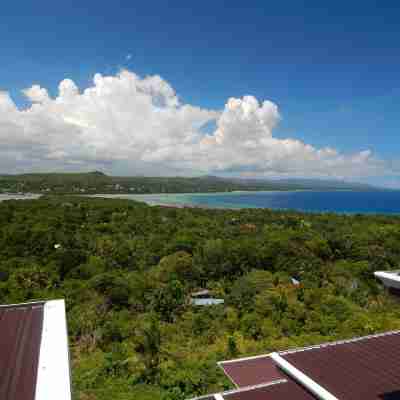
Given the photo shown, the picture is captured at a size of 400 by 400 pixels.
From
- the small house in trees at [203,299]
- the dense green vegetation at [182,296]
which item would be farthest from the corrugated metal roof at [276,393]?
the small house in trees at [203,299]

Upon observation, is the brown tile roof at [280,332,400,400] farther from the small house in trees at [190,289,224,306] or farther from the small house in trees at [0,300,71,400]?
the small house in trees at [190,289,224,306]

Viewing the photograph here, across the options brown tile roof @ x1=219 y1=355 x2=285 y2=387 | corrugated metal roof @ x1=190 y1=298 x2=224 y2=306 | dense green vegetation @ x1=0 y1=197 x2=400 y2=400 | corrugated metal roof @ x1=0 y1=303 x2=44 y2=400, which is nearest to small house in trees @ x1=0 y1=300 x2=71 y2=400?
corrugated metal roof @ x1=0 y1=303 x2=44 y2=400

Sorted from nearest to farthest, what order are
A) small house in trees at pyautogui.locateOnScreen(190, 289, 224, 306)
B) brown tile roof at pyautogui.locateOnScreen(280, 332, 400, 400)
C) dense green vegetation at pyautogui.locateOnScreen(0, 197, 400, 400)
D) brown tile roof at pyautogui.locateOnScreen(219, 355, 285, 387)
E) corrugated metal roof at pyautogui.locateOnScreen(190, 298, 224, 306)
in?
1. brown tile roof at pyautogui.locateOnScreen(280, 332, 400, 400)
2. brown tile roof at pyautogui.locateOnScreen(219, 355, 285, 387)
3. dense green vegetation at pyautogui.locateOnScreen(0, 197, 400, 400)
4. corrugated metal roof at pyautogui.locateOnScreen(190, 298, 224, 306)
5. small house in trees at pyautogui.locateOnScreen(190, 289, 224, 306)

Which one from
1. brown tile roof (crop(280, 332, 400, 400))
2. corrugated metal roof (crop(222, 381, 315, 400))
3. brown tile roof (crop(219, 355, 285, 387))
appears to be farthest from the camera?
brown tile roof (crop(219, 355, 285, 387))

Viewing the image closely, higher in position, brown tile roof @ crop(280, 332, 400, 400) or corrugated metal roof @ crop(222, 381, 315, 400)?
brown tile roof @ crop(280, 332, 400, 400)

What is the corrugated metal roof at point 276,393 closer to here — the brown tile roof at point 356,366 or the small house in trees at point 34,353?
the brown tile roof at point 356,366

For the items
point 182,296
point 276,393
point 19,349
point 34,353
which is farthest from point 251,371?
point 182,296

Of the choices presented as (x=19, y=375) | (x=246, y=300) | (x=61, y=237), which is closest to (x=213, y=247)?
(x=246, y=300)

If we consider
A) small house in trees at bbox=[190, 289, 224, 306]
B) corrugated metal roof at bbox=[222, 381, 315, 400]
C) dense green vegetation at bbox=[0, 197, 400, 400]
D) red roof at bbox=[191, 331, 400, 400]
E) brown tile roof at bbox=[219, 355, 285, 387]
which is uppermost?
red roof at bbox=[191, 331, 400, 400]
